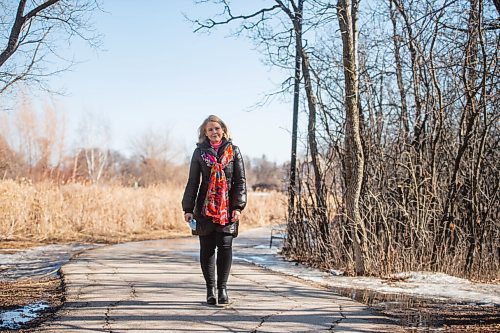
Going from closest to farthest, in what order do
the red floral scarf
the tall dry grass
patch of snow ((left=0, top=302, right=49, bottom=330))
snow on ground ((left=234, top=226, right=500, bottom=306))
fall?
patch of snow ((left=0, top=302, right=49, bottom=330)) < the red floral scarf < snow on ground ((left=234, top=226, right=500, bottom=306)) < the tall dry grass

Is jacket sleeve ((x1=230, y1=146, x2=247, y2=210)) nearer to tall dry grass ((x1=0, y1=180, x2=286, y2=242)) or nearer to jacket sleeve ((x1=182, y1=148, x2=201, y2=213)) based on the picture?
jacket sleeve ((x1=182, y1=148, x2=201, y2=213))

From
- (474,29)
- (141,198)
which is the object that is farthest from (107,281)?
(141,198)

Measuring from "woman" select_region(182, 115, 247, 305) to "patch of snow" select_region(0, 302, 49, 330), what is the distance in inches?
70.8

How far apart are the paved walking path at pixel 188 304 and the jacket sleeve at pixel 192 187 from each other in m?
1.06

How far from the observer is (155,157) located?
65688 mm

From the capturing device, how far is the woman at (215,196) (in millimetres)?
5723

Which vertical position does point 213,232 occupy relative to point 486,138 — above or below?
below

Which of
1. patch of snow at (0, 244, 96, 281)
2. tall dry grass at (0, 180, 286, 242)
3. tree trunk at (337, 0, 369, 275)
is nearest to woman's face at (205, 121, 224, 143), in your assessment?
tree trunk at (337, 0, 369, 275)

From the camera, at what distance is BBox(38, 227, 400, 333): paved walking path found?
5.01 m

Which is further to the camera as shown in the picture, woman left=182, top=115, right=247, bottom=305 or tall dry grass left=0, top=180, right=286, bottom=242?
tall dry grass left=0, top=180, right=286, bottom=242

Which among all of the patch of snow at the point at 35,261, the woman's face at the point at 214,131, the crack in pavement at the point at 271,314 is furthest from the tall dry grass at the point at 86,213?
the woman's face at the point at 214,131

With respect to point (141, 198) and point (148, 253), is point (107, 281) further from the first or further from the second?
point (141, 198)

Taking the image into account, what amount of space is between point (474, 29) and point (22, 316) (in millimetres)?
8228

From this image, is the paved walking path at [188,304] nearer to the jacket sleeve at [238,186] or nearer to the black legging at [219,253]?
the black legging at [219,253]
